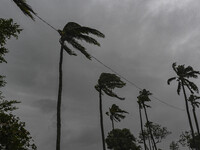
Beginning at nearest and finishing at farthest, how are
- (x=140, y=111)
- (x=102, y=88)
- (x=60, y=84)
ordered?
1. (x=60, y=84)
2. (x=102, y=88)
3. (x=140, y=111)

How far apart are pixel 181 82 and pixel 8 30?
91.7ft

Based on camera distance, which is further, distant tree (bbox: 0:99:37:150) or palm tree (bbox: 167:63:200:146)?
palm tree (bbox: 167:63:200:146)

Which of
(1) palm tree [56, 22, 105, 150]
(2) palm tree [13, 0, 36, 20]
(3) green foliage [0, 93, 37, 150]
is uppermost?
(1) palm tree [56, 22, 105, 150]

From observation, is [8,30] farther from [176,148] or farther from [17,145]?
[176,148]

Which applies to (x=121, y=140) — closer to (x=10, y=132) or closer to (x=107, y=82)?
(x=107, y=82)

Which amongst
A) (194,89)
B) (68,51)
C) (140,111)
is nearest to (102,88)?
(68,51)

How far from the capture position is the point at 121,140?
49.7m

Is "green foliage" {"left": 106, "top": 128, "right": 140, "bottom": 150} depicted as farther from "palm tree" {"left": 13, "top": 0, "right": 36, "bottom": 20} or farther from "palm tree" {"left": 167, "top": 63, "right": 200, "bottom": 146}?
"palm tree" {"left": 13, "top": 0, "right": 36, "bottom": 20}

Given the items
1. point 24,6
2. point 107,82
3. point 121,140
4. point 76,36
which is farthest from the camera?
point 121,140

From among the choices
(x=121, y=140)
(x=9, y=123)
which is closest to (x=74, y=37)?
(x=9, y=123)

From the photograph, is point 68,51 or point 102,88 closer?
point 68,51

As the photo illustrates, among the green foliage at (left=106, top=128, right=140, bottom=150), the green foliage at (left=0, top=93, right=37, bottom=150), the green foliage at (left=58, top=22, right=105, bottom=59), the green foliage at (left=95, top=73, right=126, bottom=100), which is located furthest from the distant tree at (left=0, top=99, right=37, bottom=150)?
the green foliage at (left=106, top=128, right=140, bottom=150)

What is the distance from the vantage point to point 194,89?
3134cm

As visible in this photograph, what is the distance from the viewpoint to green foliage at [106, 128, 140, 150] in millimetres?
49406
